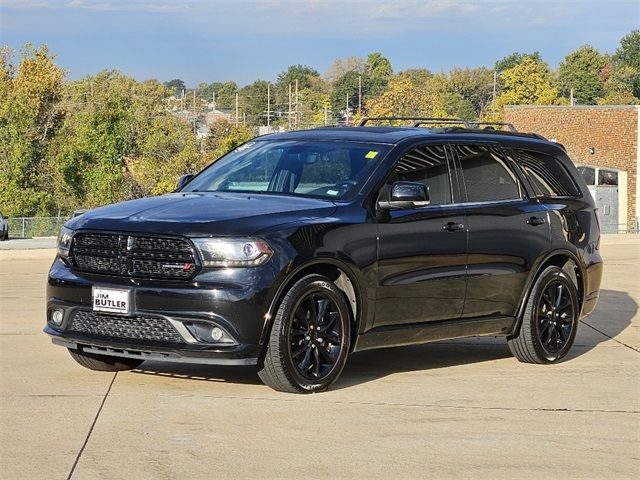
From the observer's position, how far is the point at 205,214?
8.69 meters

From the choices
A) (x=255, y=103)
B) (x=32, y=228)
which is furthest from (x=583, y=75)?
(x=32, y=228)

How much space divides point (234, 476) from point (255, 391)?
2.44 meters

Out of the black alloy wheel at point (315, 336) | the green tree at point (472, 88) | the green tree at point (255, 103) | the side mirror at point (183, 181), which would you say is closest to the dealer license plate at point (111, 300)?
the black alloy wheel at point (315, 336)

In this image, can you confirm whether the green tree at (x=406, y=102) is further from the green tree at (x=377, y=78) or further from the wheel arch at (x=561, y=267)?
the wheel arch at (x=561, y=267)

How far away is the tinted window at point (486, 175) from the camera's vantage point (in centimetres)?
1034

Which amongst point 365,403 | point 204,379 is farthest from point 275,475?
point 204,379

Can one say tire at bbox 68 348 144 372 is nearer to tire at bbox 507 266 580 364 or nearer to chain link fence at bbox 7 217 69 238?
tire at bbox 507 266 580 364

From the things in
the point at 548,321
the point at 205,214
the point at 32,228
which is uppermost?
the point at 205,214

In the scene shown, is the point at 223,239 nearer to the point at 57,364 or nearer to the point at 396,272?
the point at 396,272

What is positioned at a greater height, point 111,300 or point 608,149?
point 608,149

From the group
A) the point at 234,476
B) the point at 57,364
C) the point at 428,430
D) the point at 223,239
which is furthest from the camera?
the point at 57,364

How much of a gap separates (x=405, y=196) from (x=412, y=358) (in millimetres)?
2097

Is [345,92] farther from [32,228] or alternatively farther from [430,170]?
[430,170]

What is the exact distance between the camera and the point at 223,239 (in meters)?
8.38
